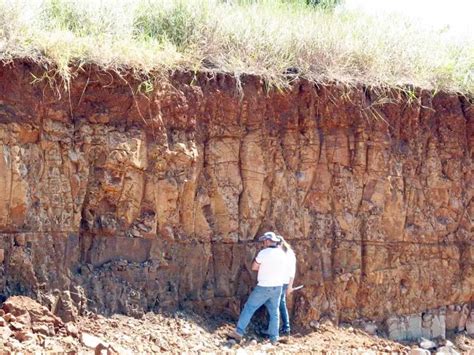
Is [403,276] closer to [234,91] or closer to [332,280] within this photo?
[332,280]

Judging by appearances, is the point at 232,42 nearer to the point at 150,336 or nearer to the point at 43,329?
the point at 150,336

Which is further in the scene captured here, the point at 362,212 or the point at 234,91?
the point at 362,212

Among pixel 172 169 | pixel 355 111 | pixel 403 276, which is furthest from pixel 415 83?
pixel 172 169

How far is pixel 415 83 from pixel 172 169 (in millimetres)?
3562

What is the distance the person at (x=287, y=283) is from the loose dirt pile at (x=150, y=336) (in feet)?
0.54

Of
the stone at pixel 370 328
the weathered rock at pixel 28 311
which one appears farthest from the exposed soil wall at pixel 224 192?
the weathered rock at pixel 28 311

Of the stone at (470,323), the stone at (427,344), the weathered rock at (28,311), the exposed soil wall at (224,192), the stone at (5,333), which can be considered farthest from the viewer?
the stone at (470,323)

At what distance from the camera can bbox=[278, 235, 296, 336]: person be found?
8.77m

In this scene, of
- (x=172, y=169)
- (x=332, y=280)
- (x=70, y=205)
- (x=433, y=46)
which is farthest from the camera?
(x=433, y=46)

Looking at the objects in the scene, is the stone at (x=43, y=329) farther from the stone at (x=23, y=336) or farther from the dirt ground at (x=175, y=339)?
the stone at (x=23, y=336)

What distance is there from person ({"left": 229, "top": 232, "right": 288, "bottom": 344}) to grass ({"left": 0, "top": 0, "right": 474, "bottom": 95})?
2.15 meters

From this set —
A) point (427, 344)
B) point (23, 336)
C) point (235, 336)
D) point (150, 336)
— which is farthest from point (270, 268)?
point (23, 336)

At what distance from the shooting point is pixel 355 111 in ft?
31.9

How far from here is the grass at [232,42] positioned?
8531 millimetres
